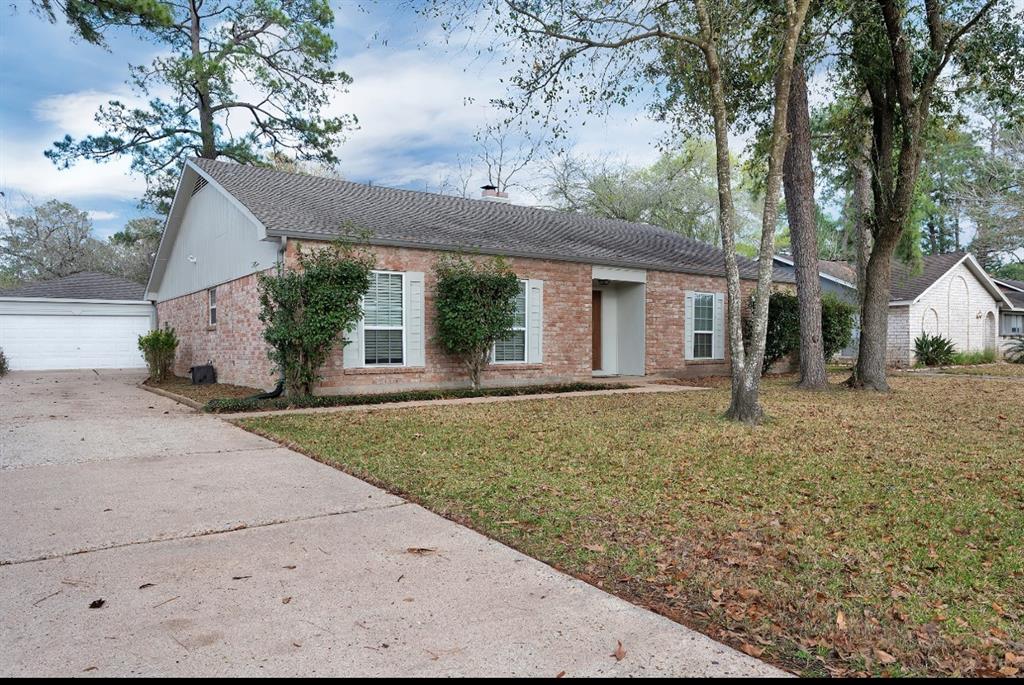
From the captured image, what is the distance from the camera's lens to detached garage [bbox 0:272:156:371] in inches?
856

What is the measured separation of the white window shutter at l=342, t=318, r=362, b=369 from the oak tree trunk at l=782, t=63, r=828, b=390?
8.65 meters

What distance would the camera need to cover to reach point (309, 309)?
10.5m

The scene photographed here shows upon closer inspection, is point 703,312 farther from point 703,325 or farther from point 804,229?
point 804,229

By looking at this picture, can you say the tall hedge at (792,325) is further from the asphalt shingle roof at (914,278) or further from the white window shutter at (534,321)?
the asphalt shingle roof at (914,278)

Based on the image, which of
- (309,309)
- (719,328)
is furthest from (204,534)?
(719,328)

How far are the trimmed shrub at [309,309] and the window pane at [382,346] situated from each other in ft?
3.21

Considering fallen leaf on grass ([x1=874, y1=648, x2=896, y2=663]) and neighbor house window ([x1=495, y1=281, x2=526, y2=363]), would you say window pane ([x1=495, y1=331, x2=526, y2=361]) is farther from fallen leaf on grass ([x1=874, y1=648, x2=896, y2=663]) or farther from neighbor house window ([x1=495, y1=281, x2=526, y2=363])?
fallen leaf on grass ([x1=874, y1=648, x2=896, y2=663])

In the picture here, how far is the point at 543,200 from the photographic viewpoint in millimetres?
31000

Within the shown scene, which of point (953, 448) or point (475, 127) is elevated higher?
point (475, 127)

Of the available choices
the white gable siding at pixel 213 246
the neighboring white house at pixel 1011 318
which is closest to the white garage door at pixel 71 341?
the white gable siding at pixel 213 246

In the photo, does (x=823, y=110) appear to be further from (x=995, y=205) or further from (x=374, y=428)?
(x=374, y=428)

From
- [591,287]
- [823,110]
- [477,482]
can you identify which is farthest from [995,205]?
[477,482]

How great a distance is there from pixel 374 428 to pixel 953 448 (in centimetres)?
649

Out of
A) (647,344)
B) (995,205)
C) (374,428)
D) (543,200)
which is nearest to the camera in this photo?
(374,428)
